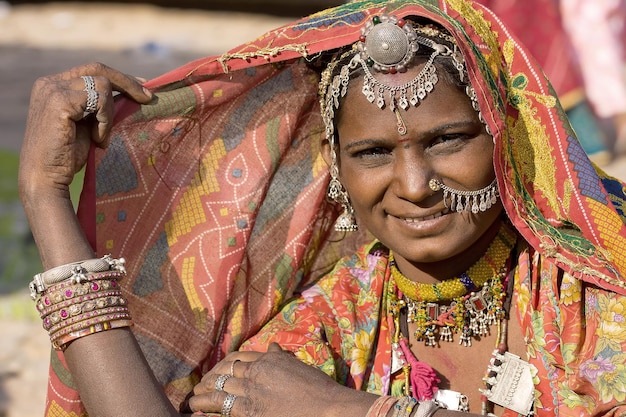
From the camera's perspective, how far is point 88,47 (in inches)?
483

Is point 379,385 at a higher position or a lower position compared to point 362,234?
lower

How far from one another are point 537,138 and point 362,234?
0.87m

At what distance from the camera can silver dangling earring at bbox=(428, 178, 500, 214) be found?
295cm

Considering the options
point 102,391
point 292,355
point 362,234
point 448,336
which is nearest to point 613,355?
point 448,336

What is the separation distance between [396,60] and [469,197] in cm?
45

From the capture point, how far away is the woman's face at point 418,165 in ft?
9.63

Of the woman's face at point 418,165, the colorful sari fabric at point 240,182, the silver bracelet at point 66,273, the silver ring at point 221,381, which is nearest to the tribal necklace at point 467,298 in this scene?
the woman's face at point 418,165

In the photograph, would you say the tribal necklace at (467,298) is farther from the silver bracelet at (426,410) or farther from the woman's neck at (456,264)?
the silver bracelet at (426,410)

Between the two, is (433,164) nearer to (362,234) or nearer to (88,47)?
(362,234)

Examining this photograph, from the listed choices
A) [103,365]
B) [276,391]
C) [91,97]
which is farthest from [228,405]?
[91,97]

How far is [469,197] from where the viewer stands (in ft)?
9.77

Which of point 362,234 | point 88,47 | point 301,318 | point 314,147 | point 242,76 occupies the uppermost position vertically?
point 88,47

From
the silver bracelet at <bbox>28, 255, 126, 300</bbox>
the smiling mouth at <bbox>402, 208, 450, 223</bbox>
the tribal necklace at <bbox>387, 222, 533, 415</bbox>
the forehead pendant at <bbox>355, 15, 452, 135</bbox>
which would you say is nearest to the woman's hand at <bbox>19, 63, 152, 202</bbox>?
the silver bracelet at <bbox>28, 255, 126, 300</bbox>

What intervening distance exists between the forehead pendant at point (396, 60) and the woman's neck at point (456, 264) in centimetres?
50
